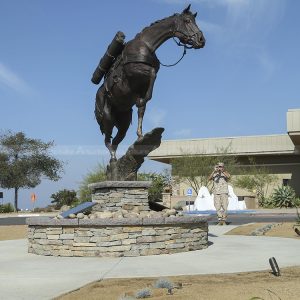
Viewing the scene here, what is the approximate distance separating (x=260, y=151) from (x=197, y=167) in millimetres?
7210

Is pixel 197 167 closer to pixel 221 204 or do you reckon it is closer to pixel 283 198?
Result: pixel 283 198

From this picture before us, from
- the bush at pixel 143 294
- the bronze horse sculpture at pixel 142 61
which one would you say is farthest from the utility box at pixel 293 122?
the bush at pixel 143 294

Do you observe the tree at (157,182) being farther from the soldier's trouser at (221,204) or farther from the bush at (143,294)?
the bush at (143,294)

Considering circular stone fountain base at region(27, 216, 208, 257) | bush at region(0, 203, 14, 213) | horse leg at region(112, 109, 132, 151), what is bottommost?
circular stone fountain base at region(27, 216, 208, 257)

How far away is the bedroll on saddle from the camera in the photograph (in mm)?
13047

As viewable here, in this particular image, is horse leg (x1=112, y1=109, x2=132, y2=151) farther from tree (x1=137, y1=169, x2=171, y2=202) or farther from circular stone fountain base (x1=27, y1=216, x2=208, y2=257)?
tree (x1=137, y1=169, x2=171, y2=202)

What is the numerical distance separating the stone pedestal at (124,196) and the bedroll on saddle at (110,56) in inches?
117

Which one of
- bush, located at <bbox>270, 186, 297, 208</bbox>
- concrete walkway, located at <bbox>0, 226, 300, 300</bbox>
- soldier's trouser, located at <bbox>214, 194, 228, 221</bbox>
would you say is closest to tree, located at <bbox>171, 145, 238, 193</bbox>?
bush, located at <bbox>270, 186, 297, 208</bbox>

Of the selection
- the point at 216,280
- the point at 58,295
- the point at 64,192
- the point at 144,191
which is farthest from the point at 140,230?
the point at 64,192

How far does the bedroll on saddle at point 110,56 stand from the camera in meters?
13.0

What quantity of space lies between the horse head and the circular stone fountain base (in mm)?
4119

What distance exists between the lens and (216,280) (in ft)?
24.9

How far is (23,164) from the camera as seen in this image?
50.7m

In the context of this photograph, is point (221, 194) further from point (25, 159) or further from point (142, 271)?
point (25, 159)
